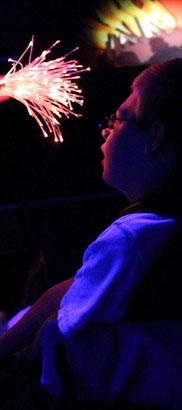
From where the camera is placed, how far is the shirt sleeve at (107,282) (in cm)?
92

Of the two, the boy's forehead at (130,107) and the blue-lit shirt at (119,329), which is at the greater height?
the boy's forehead at (130,107)

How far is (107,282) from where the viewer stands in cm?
92

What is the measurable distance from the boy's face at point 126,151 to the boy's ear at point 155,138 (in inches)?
0.8

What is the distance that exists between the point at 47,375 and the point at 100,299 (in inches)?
10.4

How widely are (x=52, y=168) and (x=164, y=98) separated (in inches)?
61.6

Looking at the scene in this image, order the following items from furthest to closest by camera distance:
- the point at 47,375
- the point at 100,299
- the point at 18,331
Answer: the point at 18,331 < the point at 47,375 < the point at 100,299

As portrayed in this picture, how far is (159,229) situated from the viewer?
0.97m

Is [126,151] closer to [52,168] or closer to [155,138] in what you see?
[155,138]

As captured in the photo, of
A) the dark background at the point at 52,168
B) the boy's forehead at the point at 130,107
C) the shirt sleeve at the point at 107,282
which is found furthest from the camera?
the dark background at the point at 52,168

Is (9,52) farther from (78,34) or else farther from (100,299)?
(100,299)

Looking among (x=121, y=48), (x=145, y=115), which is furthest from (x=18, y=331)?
(x=121, y=48)

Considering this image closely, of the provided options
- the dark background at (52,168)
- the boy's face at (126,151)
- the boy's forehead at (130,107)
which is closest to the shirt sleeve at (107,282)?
the boy's face at (126,151)

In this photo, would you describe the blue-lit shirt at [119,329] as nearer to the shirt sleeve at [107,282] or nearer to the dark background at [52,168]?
the shirt sleeve at [107,282]

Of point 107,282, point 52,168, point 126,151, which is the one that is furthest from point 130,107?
point 52,168
